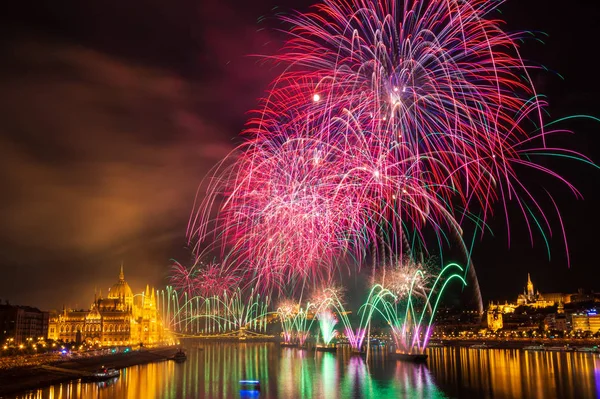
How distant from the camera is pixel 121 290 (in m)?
134

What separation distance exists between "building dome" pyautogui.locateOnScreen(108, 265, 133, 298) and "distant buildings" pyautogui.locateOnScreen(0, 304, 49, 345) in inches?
956

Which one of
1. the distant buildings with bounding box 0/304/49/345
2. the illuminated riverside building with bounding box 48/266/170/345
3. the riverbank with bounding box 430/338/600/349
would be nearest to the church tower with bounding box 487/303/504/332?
the riverbank with bounding box 430/338/600/349

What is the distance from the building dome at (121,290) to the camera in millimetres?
133125

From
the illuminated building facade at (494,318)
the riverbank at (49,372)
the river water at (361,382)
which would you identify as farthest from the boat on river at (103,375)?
the illuminated building facade at (494,318)

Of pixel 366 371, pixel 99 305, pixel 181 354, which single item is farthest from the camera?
pixel 99 305

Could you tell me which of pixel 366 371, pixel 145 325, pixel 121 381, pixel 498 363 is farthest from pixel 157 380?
pixel 145 325

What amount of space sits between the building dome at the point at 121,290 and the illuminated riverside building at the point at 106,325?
401 centimetres

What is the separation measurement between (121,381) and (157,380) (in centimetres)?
289

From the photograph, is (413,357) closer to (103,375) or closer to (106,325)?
(103,375)

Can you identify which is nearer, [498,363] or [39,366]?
[39,366]

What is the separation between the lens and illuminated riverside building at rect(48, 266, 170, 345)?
114812mm

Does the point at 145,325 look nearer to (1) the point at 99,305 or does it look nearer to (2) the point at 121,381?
(1) the point at 99,305

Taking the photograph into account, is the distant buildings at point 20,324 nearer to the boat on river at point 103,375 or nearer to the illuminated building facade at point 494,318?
the boat on river at point 103,375

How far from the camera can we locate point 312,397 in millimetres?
32406
